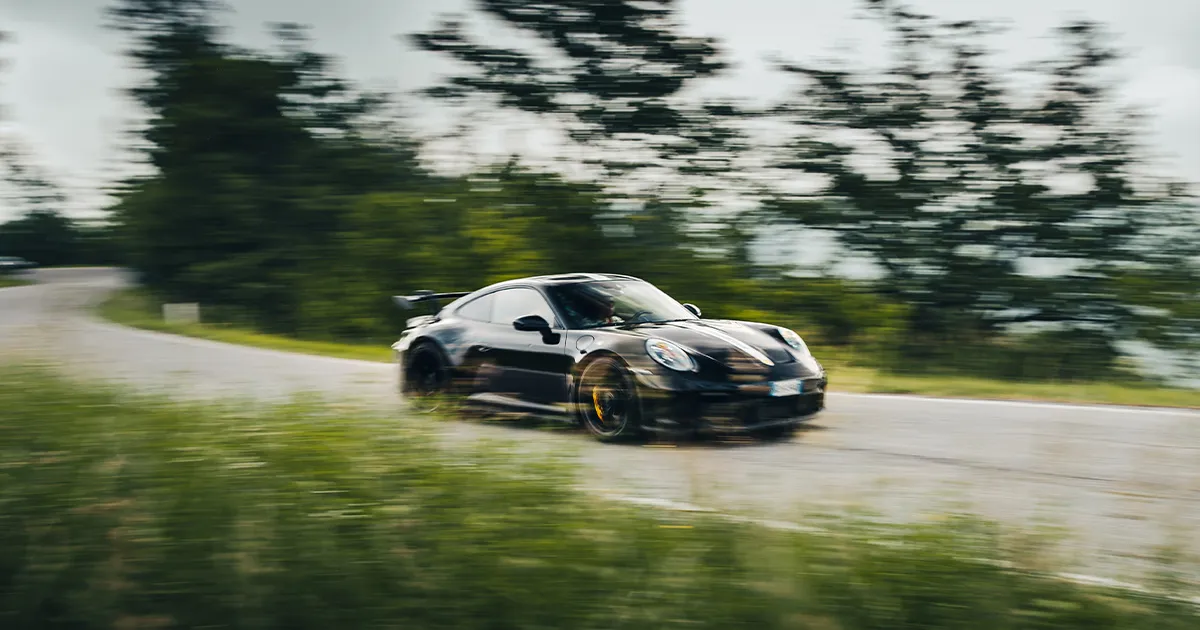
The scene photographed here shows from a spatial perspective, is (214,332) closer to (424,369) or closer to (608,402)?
(424,369)

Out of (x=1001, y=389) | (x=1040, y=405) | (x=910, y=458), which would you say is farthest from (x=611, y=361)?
(x=1001, y=389)

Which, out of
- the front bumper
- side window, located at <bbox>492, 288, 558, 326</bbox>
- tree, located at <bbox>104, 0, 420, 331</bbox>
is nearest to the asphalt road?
the front bumper

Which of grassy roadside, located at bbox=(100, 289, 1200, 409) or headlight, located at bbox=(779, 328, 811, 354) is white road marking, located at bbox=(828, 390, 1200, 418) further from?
headlight, located at bbox=(779, 328, 811, 354)

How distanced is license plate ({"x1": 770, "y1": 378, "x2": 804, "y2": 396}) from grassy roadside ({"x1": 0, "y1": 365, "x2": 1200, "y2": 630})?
2877 mm

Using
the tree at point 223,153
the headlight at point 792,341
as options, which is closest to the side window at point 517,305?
the headlight at point 792,341

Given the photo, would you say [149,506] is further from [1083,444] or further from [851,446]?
[1083,444]

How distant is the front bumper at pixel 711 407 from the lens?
7.13m

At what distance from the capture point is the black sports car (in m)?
7.22

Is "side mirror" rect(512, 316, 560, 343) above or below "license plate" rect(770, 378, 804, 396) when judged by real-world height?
above

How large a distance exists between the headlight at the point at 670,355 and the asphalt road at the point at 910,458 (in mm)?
572

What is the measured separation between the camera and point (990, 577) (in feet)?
12.2

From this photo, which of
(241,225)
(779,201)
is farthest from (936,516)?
(241,225)

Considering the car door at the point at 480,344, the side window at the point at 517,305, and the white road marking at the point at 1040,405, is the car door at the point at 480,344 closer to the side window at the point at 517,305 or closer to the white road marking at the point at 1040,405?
the side window at the point at 517,305

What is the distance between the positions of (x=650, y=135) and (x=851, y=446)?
11.3m
